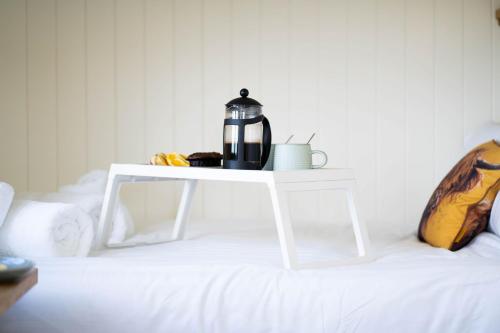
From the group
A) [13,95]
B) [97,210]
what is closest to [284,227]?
[97,210]

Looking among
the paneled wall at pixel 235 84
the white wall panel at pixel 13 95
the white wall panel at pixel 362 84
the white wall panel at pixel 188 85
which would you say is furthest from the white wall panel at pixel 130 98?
the white wall panel at pixel 362 84

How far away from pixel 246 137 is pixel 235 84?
1.09m

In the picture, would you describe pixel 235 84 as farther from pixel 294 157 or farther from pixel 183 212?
pixel 294 157

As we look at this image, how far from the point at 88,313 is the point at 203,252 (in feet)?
1.36

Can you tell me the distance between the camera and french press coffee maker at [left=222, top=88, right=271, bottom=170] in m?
1.52

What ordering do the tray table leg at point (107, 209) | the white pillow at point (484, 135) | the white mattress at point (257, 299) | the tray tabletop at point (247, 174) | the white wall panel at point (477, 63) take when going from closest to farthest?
the white mattress at point (257, 299), the tray tabletop at point (247, 174), the tray table leg at point (107, 209), the white pillow at point (484, 135), the white wall panel at point (477, 63)

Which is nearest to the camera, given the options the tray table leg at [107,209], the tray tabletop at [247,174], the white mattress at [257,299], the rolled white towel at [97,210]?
the white mattress at [257,299]

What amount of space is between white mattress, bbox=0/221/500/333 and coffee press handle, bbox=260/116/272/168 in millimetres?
294

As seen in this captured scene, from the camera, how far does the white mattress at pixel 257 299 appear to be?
1.27 metres

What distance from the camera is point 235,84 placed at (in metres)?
2.58

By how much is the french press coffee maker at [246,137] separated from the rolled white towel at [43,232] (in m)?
0.45

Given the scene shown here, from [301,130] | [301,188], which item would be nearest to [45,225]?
[301,188]

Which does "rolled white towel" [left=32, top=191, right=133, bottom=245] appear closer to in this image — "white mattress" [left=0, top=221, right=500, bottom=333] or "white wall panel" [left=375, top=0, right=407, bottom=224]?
"white mattress" [left=0, top=221, right=500, bottom=333]

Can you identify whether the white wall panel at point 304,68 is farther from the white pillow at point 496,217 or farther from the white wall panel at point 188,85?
the white pillow at point 496,217
